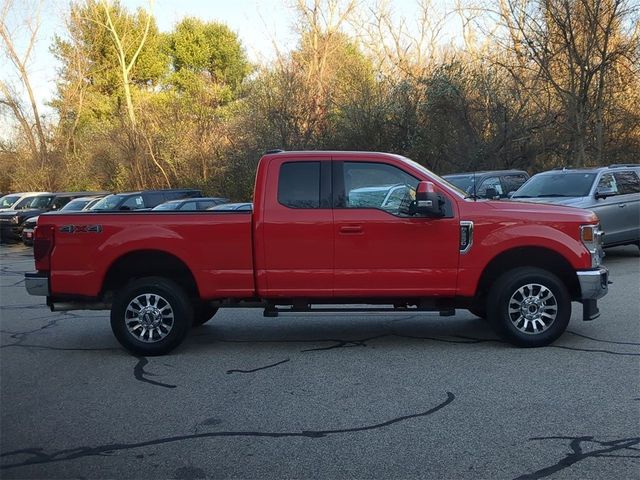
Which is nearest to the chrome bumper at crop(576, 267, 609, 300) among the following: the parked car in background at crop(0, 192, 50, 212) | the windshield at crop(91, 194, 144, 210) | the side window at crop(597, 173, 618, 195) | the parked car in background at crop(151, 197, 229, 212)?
the side window at crop(597, 173, 618, 195)

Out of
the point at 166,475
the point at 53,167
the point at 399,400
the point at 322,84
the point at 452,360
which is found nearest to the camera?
the point at 166,475

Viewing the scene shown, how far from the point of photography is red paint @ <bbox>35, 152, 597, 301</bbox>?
6.73 m

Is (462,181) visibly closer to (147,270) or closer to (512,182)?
(512,182)

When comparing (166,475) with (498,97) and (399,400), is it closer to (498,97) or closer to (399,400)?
(399,400)

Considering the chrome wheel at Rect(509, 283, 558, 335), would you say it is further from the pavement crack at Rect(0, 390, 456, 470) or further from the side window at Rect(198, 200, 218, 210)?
the side window at Rect(198, 200, 218, 210)

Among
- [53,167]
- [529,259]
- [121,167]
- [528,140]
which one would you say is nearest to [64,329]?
[529,259]

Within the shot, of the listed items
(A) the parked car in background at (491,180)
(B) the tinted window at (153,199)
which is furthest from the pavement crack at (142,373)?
(B) the tinted window at (153,199)

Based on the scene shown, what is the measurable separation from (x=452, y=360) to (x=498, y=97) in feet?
62.9

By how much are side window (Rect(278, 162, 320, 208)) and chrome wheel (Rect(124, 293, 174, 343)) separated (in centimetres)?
173

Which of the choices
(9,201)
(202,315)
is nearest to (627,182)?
(202,315)

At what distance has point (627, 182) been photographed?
13484 millimetres

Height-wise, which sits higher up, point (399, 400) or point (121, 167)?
point (121, 167)

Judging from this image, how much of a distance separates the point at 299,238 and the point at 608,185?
8.93m

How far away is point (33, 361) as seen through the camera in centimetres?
691
